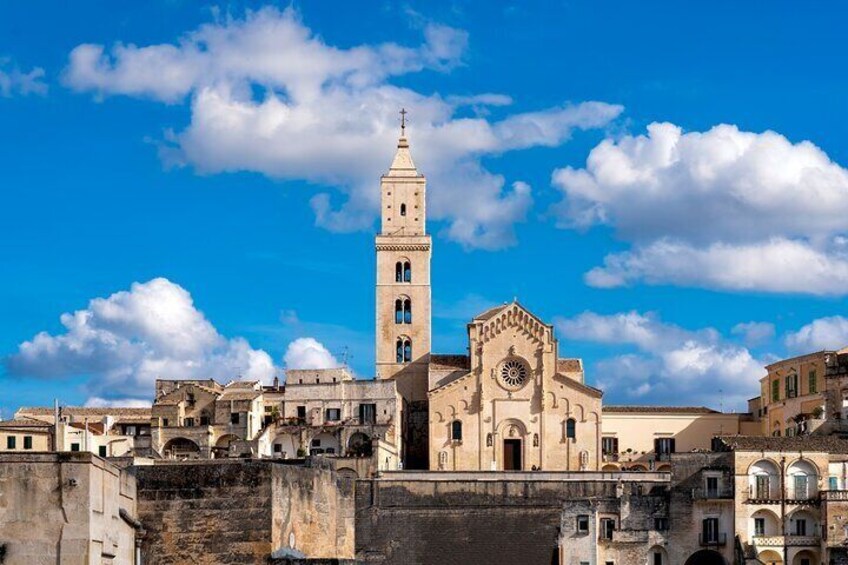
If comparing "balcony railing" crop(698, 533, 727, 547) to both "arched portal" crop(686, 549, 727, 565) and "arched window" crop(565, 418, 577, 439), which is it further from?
"arched window" crop(565, 418, 577, 439)

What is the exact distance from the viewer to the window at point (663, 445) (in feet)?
305

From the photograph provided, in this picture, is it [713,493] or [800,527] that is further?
[713,493]

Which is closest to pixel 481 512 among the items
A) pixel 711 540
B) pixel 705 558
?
pixel 705 558

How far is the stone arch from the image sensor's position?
8894 cm

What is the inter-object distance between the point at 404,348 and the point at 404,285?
12.7 ft

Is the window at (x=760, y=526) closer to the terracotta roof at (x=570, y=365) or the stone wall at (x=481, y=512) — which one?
the stone wall at (x=481, y=512)

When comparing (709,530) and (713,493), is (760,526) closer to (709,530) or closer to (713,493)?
(709,530)

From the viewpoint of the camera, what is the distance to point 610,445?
9244cm

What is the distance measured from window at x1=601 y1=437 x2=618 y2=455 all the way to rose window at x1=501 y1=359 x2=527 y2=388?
6413 millimetres

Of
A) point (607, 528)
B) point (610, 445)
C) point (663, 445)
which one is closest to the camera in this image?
point (607, 528)

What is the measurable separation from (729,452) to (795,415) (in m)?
14.6

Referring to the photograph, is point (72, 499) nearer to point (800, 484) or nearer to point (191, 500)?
point (191, 500)

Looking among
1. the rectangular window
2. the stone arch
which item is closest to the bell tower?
the stone arch

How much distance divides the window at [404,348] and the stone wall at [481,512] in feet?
54.6
